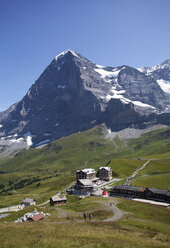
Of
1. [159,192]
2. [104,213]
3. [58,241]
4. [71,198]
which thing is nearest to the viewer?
[58,241]

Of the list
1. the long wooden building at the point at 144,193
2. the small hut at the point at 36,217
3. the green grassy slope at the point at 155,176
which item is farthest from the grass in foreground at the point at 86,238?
the green grassy slope at the point at 155,176

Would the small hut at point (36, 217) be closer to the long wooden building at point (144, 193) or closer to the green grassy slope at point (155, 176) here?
Answer: the long wooden building at point (144, 193)

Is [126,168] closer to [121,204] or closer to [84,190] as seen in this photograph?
[84,190]

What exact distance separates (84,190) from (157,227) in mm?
65445

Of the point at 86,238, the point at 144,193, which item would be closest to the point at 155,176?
the point at 144,193

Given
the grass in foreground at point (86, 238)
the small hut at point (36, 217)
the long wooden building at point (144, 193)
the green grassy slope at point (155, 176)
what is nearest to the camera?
the grass in foreground at point (86, 238)

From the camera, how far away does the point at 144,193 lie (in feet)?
323

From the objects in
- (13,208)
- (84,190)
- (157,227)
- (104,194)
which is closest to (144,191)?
(104,194)

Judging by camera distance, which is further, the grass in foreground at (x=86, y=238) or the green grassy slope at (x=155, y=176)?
the green grassy slope at (x=155, y=176)

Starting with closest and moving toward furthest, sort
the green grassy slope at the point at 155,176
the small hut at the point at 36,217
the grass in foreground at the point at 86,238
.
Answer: the grass in foreground at the point at 86,238, the small hut at the point at 36,217, the green grassy slope at the point at 155,176

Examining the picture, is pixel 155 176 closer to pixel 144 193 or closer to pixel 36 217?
pixel 144 193

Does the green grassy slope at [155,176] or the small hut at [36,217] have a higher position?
the green grassy slope at [155,176]

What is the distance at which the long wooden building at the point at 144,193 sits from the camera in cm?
9275

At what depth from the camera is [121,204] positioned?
79.1 m
